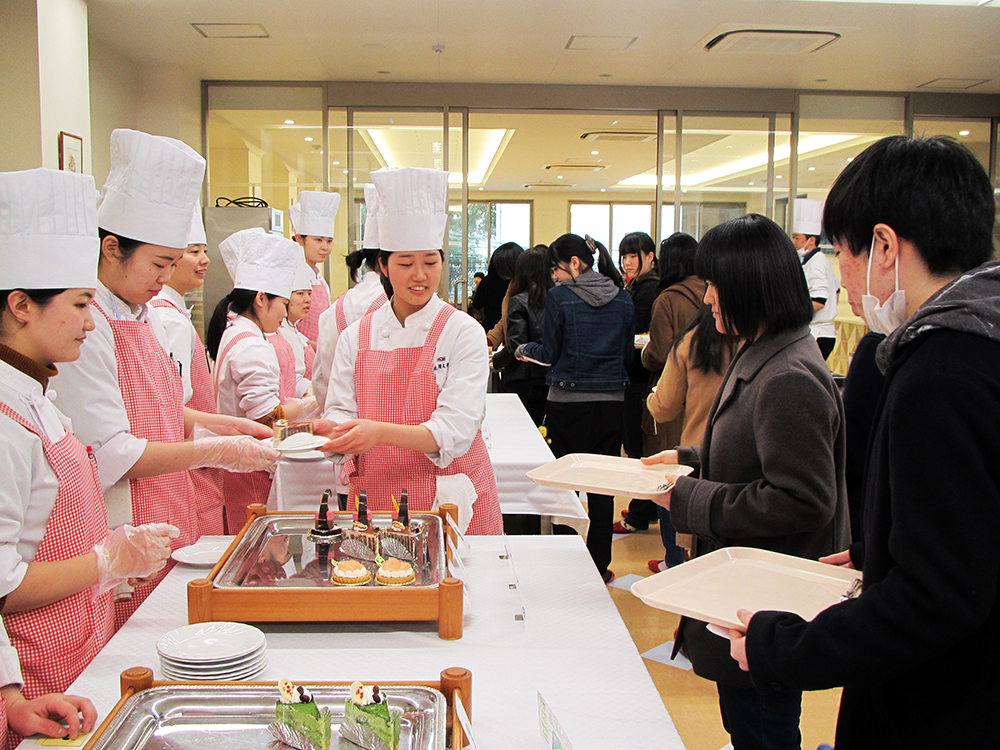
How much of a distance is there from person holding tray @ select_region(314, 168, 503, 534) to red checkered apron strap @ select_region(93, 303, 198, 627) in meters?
0.35

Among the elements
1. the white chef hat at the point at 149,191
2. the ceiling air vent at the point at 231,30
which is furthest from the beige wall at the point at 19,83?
the white chef hat at the point at 149,191

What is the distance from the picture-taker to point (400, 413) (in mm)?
1812

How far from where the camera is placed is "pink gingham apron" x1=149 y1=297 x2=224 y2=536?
6.61 ft

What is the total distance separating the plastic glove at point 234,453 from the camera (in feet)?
5.53

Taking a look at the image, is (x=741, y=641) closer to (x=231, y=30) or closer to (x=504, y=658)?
(x=504, y=658)

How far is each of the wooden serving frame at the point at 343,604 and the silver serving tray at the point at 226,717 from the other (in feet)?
0.80

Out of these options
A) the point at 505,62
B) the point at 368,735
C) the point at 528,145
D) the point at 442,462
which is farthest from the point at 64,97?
the point at 528,145

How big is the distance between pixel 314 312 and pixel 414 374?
242cm

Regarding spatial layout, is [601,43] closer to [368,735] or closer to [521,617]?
[521,617]

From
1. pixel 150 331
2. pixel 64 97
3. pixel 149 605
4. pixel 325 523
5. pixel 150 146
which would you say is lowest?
pixel 149 605

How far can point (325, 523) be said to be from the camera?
1.46 m

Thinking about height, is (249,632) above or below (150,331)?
below

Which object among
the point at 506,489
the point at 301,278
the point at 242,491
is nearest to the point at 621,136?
the point at 301,278

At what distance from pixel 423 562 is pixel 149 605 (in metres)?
0.47
